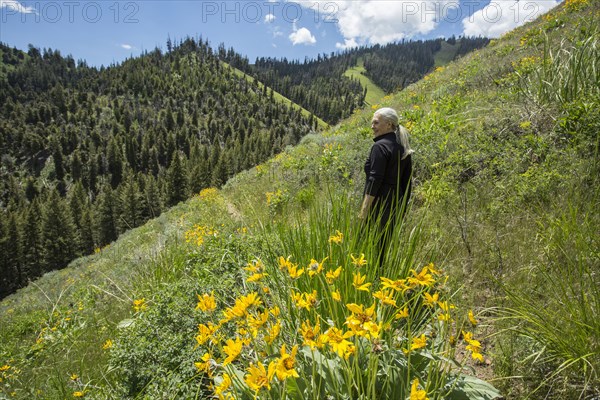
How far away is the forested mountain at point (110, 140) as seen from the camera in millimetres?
60406

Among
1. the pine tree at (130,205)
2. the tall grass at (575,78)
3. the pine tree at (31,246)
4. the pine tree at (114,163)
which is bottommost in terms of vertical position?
the pine tree at (31,246)

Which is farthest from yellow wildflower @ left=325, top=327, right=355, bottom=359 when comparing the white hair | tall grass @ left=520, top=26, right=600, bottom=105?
tall grass @ left=520, top=26, right=600, bottom=105

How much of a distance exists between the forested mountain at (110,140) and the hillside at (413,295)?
56.2 metres

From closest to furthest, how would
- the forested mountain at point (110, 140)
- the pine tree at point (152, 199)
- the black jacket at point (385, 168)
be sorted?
the black jacket at point (385, 168)
the forested mountain at point (110, 140)
the pine tree at point (152, 199)

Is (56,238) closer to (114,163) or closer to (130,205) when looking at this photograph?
(130,205)

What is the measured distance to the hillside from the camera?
133 centimetres

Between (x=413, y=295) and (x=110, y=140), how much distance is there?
114 metres

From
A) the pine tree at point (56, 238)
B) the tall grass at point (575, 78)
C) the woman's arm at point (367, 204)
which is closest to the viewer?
the woman's arm at point (367, 204)

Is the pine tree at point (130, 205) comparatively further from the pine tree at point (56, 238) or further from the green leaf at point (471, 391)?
the green leaf at point (471, 391)

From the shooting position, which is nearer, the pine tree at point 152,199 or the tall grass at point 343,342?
the tall grass at point 343,342

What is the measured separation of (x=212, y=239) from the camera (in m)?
4.46

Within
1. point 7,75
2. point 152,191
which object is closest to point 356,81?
point 152,191

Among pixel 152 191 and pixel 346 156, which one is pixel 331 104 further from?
pixel 346 156

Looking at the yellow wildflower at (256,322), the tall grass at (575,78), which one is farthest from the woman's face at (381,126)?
the tall grass at (575,78)
